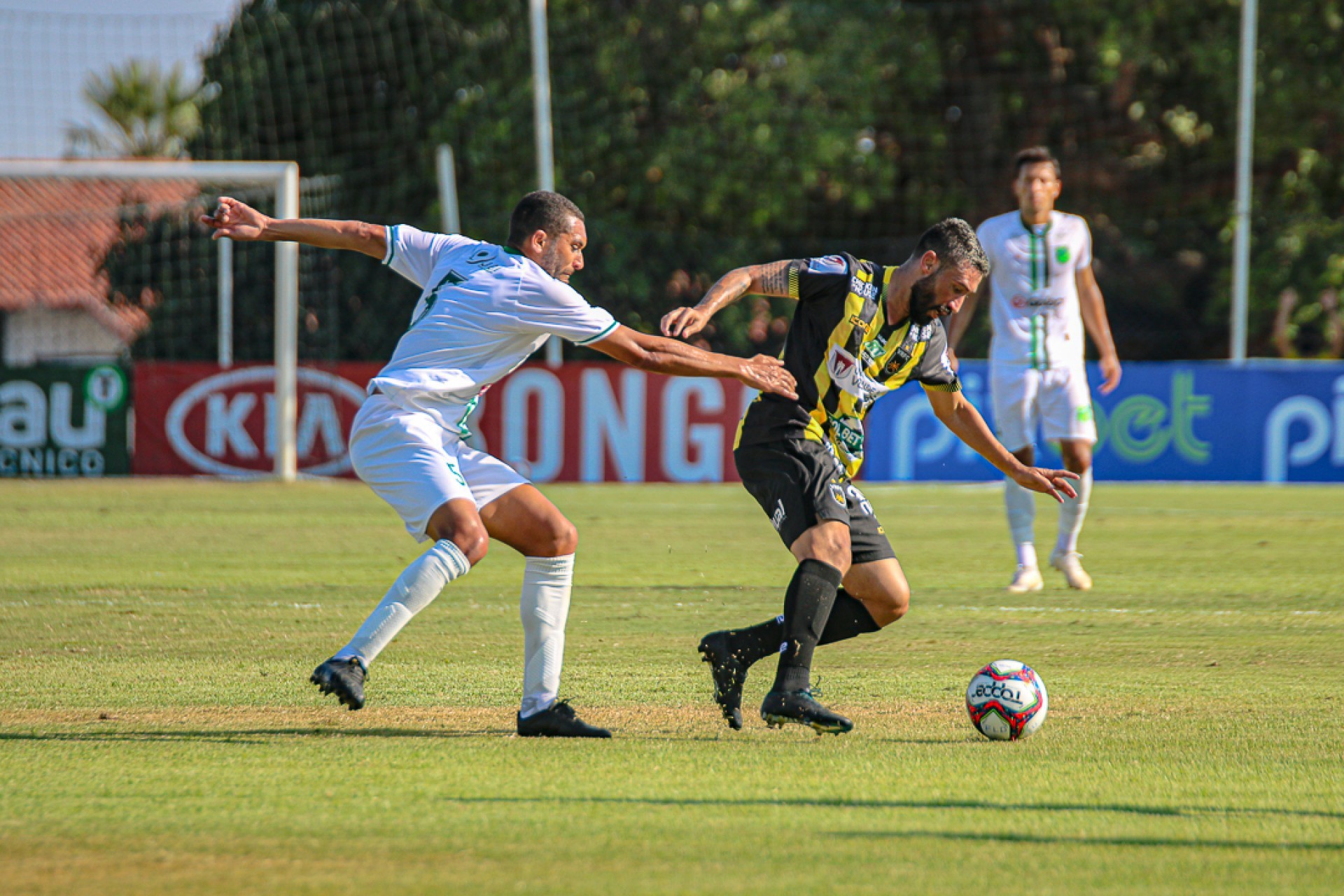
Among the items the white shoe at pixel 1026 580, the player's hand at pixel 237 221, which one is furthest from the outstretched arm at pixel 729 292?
the white shoe at pixel 1026 580

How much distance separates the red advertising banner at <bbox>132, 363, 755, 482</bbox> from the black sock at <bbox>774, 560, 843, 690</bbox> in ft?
41.3

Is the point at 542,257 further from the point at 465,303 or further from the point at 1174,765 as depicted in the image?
the point at 1174,765

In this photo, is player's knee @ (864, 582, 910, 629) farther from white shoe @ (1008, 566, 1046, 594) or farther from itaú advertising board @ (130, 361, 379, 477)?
itaú advertising board @ (130, 361, 379, 477)

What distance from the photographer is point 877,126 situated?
27797mm

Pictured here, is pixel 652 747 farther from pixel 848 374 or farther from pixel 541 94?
pixel 541 94

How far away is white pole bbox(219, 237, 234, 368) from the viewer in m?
22.3

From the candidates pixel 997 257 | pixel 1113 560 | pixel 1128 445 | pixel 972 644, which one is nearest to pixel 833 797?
pixel 972 644

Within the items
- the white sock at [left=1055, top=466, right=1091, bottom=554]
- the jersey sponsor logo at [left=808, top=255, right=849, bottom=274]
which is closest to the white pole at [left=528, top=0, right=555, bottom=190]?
the white sock at [left=1055, top=466, right=1091, bottom=554]

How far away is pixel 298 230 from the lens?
534 cm

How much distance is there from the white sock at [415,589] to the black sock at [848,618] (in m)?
1.32

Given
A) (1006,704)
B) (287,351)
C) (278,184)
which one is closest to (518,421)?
(287,351)

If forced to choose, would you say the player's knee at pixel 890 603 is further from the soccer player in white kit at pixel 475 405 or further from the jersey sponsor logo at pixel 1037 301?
the jersey sponsor logo at pixel 1037 301

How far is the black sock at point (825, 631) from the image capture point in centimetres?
538

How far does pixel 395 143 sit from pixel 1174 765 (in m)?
23.8
